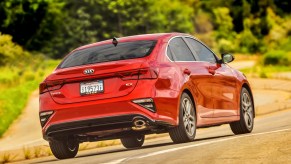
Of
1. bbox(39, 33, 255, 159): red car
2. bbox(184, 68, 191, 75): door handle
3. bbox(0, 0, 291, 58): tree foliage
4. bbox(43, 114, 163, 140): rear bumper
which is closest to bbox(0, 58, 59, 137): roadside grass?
bbox(39, 33, 255, 159): red car

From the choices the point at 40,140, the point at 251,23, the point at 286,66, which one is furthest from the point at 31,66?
the point at 251,23

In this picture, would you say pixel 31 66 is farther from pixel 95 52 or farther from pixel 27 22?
pixel 95 52

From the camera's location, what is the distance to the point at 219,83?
1374 cm

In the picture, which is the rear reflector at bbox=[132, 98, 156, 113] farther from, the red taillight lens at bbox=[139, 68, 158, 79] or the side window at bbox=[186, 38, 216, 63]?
the side window at bbox=[186, 38, 216, 63]

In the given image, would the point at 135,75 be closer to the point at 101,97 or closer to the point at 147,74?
the point at 147,74

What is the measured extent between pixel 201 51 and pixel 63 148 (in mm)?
2701

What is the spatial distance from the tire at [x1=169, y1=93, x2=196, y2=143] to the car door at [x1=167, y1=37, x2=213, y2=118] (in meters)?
0.19

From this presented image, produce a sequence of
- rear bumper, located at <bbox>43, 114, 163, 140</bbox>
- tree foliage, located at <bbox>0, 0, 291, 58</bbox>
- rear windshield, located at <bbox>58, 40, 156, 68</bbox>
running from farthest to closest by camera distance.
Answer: tree foliage, located at <bbox>0, 0, 291, 58</bbox>
rear windshield, located at <bbox>58, 40, 156, 68</bbox>
rear bumper, located at <bbox>43, 114, 163, 140</bbox>

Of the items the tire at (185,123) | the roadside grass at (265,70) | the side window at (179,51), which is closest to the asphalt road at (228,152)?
the tire at (185,123)

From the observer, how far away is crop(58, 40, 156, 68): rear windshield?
12.2 metres

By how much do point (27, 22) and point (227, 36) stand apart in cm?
2466

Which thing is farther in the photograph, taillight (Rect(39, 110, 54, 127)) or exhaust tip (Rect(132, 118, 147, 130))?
taillight (Rect(39, 110, 54, 127))

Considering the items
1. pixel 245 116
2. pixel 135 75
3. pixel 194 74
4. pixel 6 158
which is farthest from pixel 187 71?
pixel 6 158

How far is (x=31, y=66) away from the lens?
4134 cm
